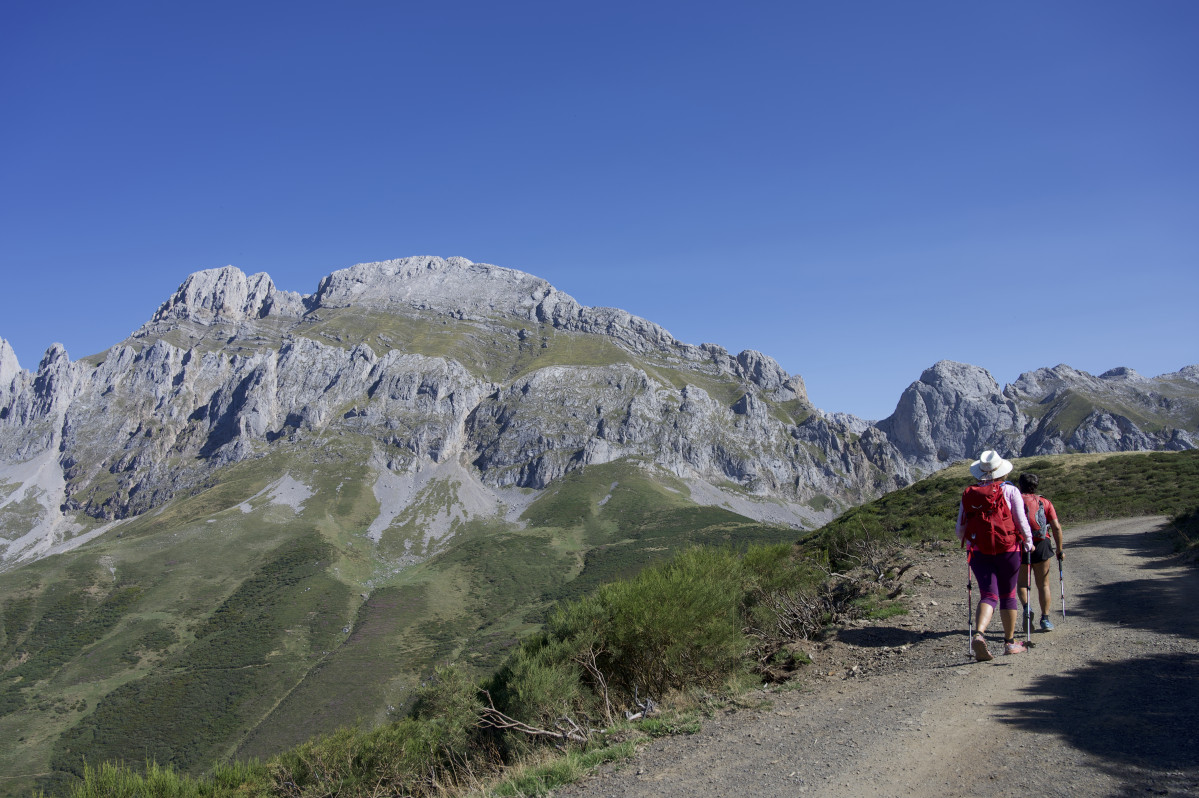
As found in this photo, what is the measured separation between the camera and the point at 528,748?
12.4 m

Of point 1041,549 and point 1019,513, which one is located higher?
point 1019,513

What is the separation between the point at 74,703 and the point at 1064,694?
166725 mm

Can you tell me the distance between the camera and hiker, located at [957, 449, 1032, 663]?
991 centimetres

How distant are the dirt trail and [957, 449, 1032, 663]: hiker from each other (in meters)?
0.64

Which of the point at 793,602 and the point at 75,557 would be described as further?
the point at 75,557

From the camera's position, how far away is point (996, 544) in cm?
992

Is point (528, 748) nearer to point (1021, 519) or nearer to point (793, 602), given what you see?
point (793, 602)

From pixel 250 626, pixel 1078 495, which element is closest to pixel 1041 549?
pixel 1078 495

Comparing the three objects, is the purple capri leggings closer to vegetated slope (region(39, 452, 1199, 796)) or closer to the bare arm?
vegetated slope (region(39, 452, 1199, 796))

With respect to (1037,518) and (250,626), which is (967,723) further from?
(250,626)

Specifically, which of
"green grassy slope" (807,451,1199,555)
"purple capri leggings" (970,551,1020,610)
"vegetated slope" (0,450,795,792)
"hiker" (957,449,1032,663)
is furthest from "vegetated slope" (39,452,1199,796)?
"vegetated slope" (0,450,795,792)

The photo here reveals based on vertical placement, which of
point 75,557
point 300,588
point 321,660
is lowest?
point 321,660

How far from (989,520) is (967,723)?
12.2 feet

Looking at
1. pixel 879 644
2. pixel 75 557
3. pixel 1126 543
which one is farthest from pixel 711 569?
pixel 75 557
